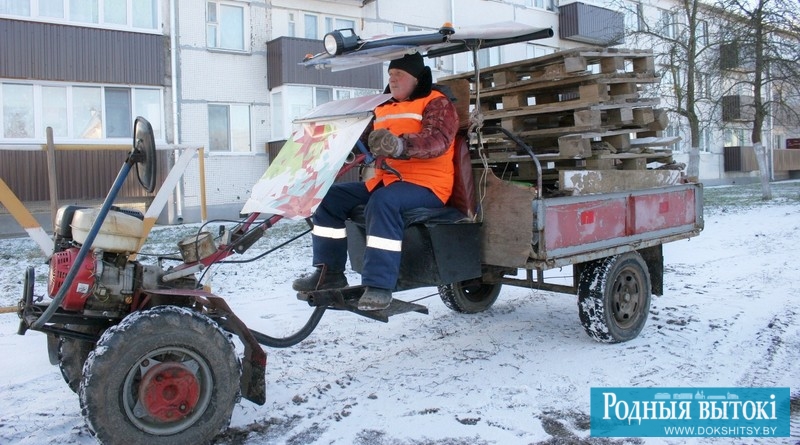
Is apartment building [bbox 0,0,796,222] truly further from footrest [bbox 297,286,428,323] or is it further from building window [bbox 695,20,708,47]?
footrest [bbox 297,286,428,323]

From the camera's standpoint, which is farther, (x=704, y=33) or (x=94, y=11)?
(x=704, y=33)

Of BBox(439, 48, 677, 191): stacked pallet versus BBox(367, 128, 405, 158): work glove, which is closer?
BBox(367, 128, 405, 158): work glove

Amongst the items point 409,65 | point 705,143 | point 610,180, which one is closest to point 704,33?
point 705,143

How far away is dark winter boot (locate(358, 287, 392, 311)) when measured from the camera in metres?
3.76

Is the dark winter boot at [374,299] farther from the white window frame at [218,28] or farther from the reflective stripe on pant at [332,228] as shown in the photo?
the white window frame at [218,28]

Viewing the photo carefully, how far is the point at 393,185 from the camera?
406 cm

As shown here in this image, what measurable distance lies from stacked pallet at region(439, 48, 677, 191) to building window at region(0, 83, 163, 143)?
12.0 m

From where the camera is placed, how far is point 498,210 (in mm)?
4449

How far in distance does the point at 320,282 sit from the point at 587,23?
22894 mm

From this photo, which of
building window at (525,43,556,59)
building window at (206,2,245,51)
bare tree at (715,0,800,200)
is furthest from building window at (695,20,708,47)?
building window at (206,2,245,51)

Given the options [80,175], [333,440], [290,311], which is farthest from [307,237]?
[333,440]

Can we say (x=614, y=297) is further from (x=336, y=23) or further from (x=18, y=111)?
(x=336, y=23)

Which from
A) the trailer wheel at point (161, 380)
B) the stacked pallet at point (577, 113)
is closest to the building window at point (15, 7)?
the stacked pallet at point (577, 113)

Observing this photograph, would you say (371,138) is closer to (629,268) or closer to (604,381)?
(604,381)
